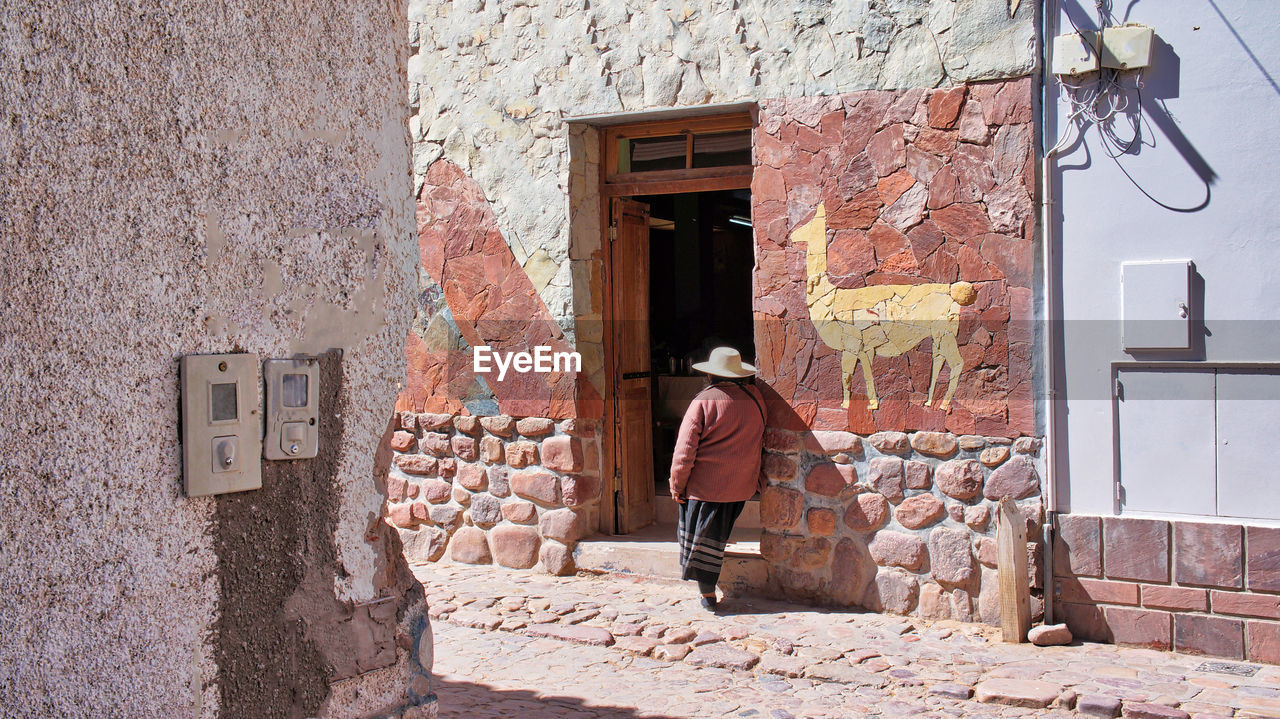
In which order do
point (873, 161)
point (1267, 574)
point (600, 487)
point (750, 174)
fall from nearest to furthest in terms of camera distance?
point (1267, 574)
point (873, 161)
point (750, 174)
point (600, 487)

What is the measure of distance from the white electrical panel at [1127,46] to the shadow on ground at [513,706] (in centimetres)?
381

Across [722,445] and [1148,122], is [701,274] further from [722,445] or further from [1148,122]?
[1148,122]

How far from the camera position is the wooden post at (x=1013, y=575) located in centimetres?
526

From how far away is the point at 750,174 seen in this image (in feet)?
21.2

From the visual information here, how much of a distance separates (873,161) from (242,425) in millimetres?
4403

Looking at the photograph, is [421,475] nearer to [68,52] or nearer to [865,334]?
[865,334]

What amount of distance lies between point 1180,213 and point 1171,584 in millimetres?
1820

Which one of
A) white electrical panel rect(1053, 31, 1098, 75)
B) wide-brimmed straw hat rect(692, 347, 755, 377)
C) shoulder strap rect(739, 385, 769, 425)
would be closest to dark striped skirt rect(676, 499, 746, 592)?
shoulder strap rect(739, 385, 769, 425)

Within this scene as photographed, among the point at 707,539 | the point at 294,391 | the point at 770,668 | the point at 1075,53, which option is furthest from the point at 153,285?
the point at 1075,53

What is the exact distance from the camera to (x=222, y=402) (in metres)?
2.11

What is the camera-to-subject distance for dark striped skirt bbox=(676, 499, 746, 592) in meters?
6.03

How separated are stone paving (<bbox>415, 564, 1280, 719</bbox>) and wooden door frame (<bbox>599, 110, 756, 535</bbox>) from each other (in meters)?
0.88

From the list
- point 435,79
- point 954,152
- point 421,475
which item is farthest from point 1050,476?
point 435,79

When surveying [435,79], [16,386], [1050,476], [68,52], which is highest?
[435,79]
